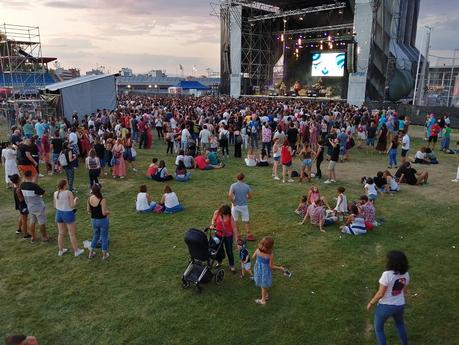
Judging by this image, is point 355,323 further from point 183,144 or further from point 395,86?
point 395,86

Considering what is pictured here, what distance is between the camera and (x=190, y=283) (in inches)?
233

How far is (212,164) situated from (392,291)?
419 inches

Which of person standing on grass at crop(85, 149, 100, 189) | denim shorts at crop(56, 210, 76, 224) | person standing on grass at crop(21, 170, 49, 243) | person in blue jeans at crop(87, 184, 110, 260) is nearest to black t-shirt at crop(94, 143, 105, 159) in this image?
person standing on grass at crop(85, 149, 100, 189)

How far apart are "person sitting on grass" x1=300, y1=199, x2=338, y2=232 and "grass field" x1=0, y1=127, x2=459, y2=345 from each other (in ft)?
0.66

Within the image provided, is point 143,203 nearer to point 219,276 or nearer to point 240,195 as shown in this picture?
point 240,195

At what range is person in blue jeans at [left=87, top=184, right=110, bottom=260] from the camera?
6.29 m

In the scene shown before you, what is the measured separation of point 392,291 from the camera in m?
4.02

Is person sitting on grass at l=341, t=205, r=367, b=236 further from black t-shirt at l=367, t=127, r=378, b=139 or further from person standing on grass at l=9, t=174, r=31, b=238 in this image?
black t-shirt at l=367, t=127, r=378, b=139

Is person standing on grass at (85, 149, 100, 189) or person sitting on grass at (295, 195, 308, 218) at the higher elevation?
person standing on grass at (85, 149, 100, 189)

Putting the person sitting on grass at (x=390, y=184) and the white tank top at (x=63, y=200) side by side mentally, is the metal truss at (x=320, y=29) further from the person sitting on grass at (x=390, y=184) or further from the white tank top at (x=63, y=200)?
the white tank top at (x=63, y=200)

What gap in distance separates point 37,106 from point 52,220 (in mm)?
16287

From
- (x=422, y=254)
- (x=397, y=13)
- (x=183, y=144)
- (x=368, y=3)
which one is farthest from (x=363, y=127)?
(x=397, y=13)

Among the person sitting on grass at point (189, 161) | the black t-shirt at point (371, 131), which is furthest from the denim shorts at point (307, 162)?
the black t-shirt at point (371, 131)

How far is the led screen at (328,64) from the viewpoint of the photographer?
3747 centimetres
